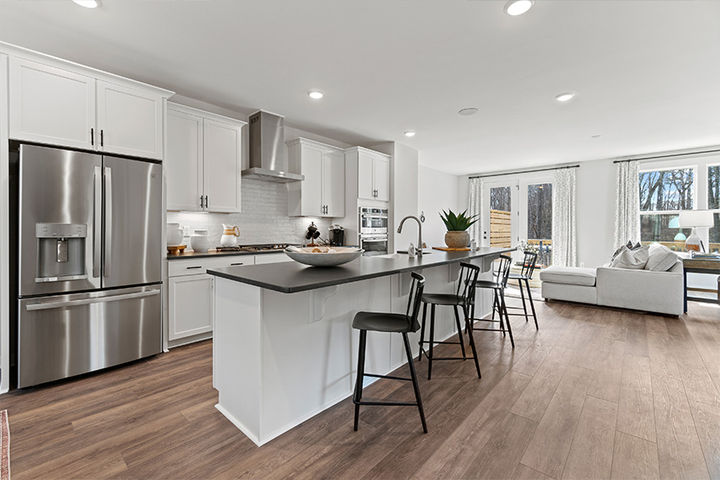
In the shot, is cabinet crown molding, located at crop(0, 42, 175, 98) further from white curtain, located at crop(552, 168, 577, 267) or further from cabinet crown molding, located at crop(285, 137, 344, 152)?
white curtain, located at crop(552, 168, 577, 267)

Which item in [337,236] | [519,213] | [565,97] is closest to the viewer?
[565,97]

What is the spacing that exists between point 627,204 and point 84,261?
8157 mm

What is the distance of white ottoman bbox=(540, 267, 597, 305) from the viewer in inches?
199

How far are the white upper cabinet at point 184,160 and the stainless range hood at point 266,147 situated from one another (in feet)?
2.06

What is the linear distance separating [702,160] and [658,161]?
58 centimetres

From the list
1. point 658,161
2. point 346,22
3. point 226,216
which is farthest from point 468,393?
point 658,161

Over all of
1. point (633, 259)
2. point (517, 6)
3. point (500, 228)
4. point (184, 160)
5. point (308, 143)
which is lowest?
point (633, 259)

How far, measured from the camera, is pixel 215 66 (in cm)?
296

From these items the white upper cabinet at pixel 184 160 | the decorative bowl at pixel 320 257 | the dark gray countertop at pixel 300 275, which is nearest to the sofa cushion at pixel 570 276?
the dark gray countertop at pixel 300 275

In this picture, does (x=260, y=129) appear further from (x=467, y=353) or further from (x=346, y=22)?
(x=467, y=353)

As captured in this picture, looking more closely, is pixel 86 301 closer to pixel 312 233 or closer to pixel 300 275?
pixel 300 275

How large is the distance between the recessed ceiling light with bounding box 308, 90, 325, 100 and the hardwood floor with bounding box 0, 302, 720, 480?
2784mm

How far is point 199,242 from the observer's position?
3.57 metres

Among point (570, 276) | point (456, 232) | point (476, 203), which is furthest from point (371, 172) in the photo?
point (476, 203)
